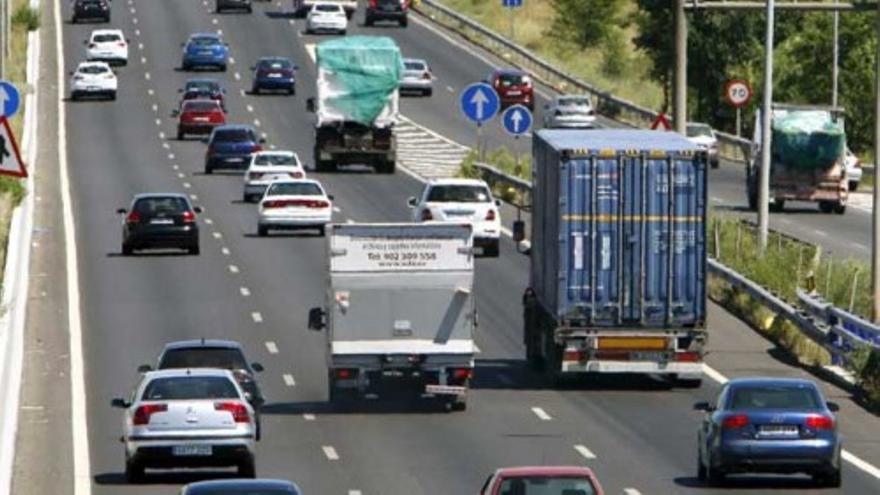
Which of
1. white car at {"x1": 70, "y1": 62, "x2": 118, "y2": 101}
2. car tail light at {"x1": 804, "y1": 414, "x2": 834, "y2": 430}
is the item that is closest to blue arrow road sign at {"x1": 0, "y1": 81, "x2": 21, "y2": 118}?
car tail light at {"x1": 804, "y1": 414, "x2": 834, "y2": 430}

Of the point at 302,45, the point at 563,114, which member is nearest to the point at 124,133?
Answer: the point at 563,114

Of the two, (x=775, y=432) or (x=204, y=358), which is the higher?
(x=775, y=432)

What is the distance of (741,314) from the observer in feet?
176

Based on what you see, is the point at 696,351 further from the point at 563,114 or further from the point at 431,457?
the point at 563,114

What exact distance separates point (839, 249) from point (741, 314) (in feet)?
55.1

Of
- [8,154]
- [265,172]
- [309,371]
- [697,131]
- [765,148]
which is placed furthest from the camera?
[697,131]

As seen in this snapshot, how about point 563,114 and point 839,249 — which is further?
point 563,114

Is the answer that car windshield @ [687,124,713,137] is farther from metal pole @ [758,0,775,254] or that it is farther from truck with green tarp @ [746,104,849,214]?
metal pole @ [758,0,775,254]

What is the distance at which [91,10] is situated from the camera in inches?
4963

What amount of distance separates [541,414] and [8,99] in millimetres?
8725

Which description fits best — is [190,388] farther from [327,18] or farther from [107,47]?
[327,18]

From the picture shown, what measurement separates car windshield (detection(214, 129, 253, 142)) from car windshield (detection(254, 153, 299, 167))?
7.07 m

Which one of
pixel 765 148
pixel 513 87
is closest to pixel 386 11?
pixel 513 87

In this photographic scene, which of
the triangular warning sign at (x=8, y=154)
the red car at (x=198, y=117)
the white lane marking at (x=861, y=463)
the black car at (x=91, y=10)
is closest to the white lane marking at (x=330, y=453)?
the triangular warning sign at (x=8, y=154)
